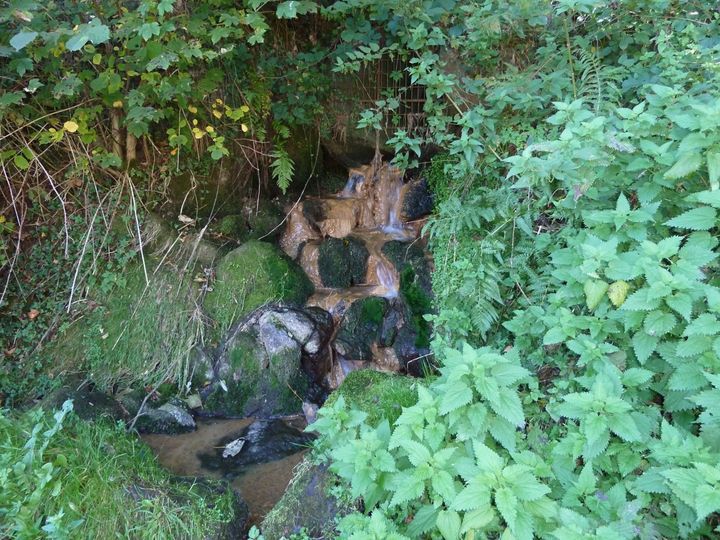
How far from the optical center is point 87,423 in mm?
3336

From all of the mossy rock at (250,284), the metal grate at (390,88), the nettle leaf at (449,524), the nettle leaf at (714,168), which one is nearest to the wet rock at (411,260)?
the mossy rock at (250,284)

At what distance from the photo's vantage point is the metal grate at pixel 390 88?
4.97m

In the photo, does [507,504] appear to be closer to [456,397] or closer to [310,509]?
[456,397]

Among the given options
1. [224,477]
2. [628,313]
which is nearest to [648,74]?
[628,313]

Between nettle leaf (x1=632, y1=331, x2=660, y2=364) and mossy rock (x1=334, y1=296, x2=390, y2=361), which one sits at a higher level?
nettle leaf (x1=632, y1=331, x2=660, y2=364)

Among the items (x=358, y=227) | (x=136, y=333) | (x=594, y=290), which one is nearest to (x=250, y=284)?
(x=136, y=333)

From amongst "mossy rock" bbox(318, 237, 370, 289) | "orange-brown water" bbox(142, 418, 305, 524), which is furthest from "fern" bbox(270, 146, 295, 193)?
"orange-brown water" bbox(142, 418, 305, 524)

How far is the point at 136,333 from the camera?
4668 millimetres

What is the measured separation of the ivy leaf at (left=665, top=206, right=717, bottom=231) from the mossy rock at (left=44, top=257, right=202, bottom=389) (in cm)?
420

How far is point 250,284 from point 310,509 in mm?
2889

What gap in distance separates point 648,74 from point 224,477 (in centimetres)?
433

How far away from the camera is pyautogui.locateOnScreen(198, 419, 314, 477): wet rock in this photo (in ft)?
12.6

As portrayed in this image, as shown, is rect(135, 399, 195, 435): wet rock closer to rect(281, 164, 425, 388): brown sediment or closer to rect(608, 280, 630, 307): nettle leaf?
rect(281, 164, 425, 388): brown sediment

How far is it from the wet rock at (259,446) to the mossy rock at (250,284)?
109 centimetres
